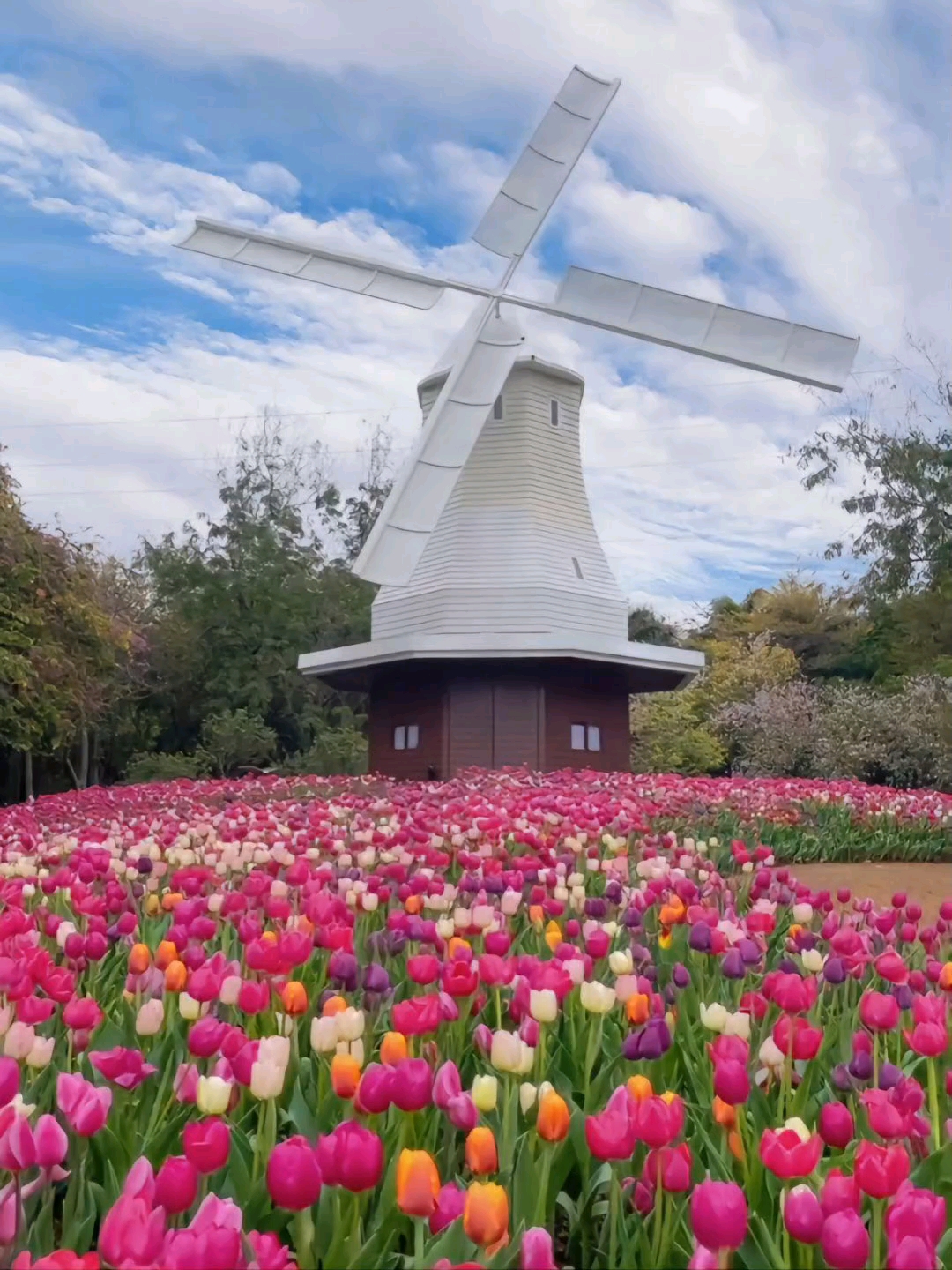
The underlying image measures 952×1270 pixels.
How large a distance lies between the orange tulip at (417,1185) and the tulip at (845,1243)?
46cm

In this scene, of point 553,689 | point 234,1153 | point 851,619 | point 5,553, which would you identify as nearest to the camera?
point 234,1153

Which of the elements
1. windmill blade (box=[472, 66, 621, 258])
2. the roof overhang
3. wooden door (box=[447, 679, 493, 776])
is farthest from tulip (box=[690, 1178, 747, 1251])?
windmill blade (box=[472, 66, 621, 258])

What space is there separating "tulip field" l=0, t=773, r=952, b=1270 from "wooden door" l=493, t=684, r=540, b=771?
1215 cm

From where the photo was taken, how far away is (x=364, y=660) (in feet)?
57.1

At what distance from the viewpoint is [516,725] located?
16.9 metres

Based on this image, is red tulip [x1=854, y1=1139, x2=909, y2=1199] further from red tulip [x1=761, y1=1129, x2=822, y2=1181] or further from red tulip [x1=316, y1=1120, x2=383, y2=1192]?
red tulip [x1=316, y1=1120, x2=383, y2=1192]

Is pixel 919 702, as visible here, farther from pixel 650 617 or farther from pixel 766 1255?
pixel 766 1255

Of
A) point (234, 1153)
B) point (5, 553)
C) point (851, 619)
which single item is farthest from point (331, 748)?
point (234, 1153)

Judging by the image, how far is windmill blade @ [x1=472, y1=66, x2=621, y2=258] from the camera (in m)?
18.7

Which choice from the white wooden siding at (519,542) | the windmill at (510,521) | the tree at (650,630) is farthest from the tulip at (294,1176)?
the tree at (650,630)

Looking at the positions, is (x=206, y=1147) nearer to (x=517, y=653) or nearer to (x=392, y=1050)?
(x=392, y=1050)

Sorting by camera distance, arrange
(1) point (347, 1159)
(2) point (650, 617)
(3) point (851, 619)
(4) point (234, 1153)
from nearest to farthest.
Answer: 1. (1) point (347, 1159)
2. (4) point (234, 1153)
3. (3) point (851, 619)
4. (2) point (650, 617)

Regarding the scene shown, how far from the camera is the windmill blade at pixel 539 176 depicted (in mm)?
18703

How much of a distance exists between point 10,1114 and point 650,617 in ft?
134
